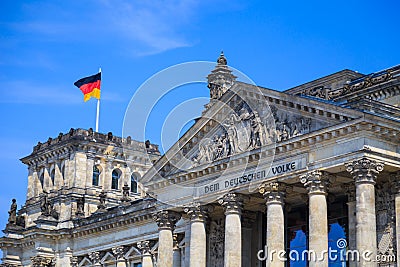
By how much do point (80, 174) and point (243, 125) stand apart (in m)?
30.6

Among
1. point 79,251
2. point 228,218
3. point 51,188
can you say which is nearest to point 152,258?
point 79,251

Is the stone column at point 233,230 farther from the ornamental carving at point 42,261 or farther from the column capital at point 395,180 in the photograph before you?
the ornamental carving at point 42,261

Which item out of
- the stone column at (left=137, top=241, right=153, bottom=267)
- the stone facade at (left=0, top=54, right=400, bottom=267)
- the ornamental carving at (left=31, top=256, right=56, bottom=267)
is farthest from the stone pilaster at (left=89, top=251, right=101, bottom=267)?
the stone column at (left=137, top=241, right=153, bottom=267)

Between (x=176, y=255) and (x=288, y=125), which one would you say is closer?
(x=288, y=125)

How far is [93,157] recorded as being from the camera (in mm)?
74688

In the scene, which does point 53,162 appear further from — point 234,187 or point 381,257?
point 381,257

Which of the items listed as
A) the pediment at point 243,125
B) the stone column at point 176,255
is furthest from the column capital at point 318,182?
the stone column at point 176,255

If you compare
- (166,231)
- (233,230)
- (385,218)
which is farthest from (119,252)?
(385,218)

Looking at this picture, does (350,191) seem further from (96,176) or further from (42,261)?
(96,176)

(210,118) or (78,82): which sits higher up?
(78,82)

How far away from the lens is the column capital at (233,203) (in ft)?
149

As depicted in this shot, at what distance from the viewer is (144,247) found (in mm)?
59281

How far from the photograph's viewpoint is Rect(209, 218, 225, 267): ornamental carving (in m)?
50.6

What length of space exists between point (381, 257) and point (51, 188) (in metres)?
41.6
